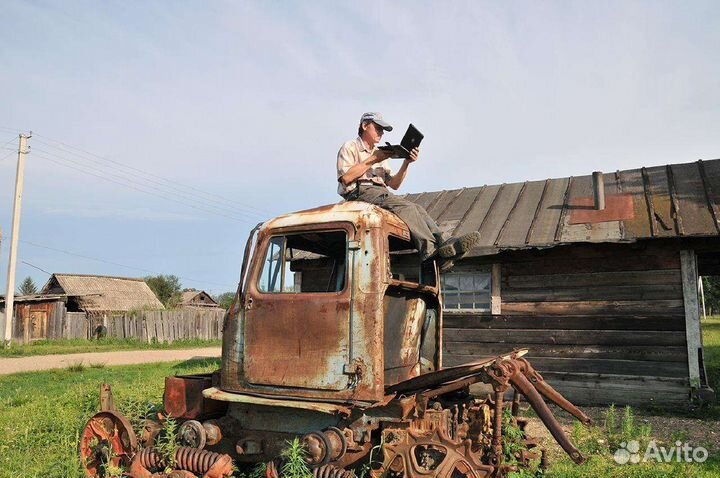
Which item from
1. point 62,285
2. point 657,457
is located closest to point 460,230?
point 657,457

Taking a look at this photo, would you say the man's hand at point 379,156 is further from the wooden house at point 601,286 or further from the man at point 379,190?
the wooden house at point 601,286

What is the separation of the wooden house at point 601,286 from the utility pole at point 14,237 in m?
21.3

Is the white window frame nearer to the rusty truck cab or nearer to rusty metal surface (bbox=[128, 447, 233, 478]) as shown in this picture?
the rusty truck cab

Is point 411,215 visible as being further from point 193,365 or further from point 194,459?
point 193,365

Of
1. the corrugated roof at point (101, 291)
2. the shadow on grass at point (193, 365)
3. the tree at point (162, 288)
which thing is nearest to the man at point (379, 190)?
the shadow on grass at point (193, 365)

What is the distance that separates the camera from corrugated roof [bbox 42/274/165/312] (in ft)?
112

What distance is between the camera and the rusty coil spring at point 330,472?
3.62m

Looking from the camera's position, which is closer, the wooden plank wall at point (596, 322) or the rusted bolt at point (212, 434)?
the rusted bolt at point (212, 434)

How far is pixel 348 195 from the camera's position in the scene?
482 cm

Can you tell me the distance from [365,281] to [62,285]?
1407 inches

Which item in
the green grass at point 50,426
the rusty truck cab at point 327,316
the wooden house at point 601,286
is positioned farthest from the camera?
the wooden house at point 601,286

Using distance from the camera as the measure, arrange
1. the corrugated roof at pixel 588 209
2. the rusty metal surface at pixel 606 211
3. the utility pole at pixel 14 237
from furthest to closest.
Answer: the utility pole at pixel 14 237 < the rusty metal surface at pixel 606 211 < the corrugated roof at pixel 588 209

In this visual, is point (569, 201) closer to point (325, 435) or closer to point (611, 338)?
point (611, 338)

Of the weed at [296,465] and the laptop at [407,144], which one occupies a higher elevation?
the laptop at [407,144]
